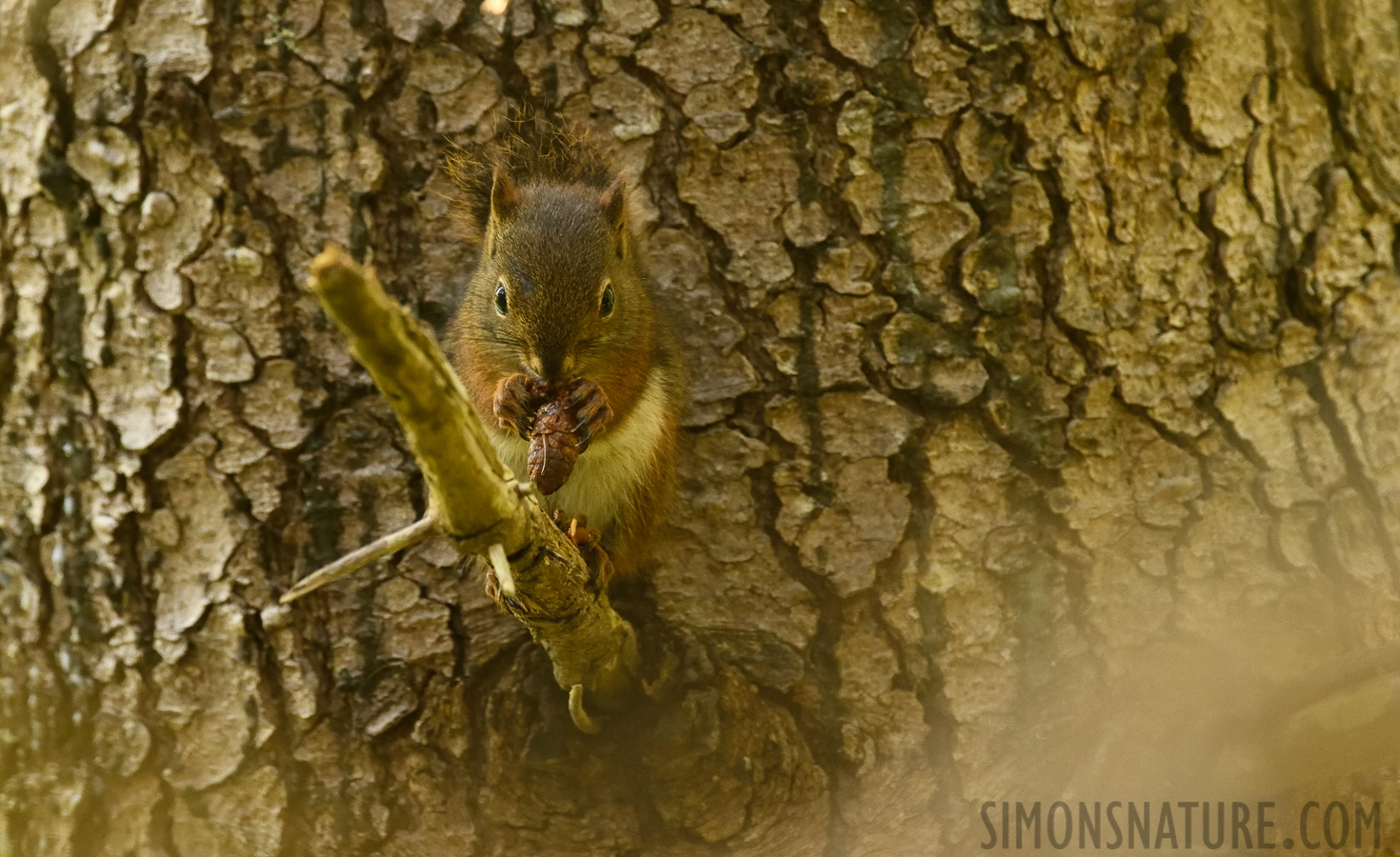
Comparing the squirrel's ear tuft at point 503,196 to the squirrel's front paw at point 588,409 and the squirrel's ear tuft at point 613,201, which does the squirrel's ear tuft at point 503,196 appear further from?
the squirrel's front paw at point 588,409

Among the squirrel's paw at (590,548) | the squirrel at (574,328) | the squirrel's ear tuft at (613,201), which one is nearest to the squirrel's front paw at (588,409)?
the squirrel at (574,328)

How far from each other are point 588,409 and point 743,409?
0.28m

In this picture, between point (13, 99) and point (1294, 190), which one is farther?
point (1294, 190)

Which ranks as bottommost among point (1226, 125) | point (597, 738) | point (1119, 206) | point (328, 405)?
point (597, 738)

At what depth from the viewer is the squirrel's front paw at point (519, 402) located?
1940 millimetres

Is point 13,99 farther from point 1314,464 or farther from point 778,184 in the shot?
point 1314,464

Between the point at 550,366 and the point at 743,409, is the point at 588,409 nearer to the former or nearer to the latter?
the point at 550,366

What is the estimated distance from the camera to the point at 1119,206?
197cm

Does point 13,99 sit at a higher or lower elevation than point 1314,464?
higher

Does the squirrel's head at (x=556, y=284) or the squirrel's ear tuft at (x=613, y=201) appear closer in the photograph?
the squirrel's head at (x=556, y=284)

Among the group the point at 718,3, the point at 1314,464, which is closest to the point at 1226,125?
the point at 1314,464

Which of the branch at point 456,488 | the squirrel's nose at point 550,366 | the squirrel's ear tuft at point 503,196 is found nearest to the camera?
the branch at point 456,488

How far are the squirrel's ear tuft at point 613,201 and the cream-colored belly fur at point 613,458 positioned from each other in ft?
0.98

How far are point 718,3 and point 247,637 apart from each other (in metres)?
1.34
